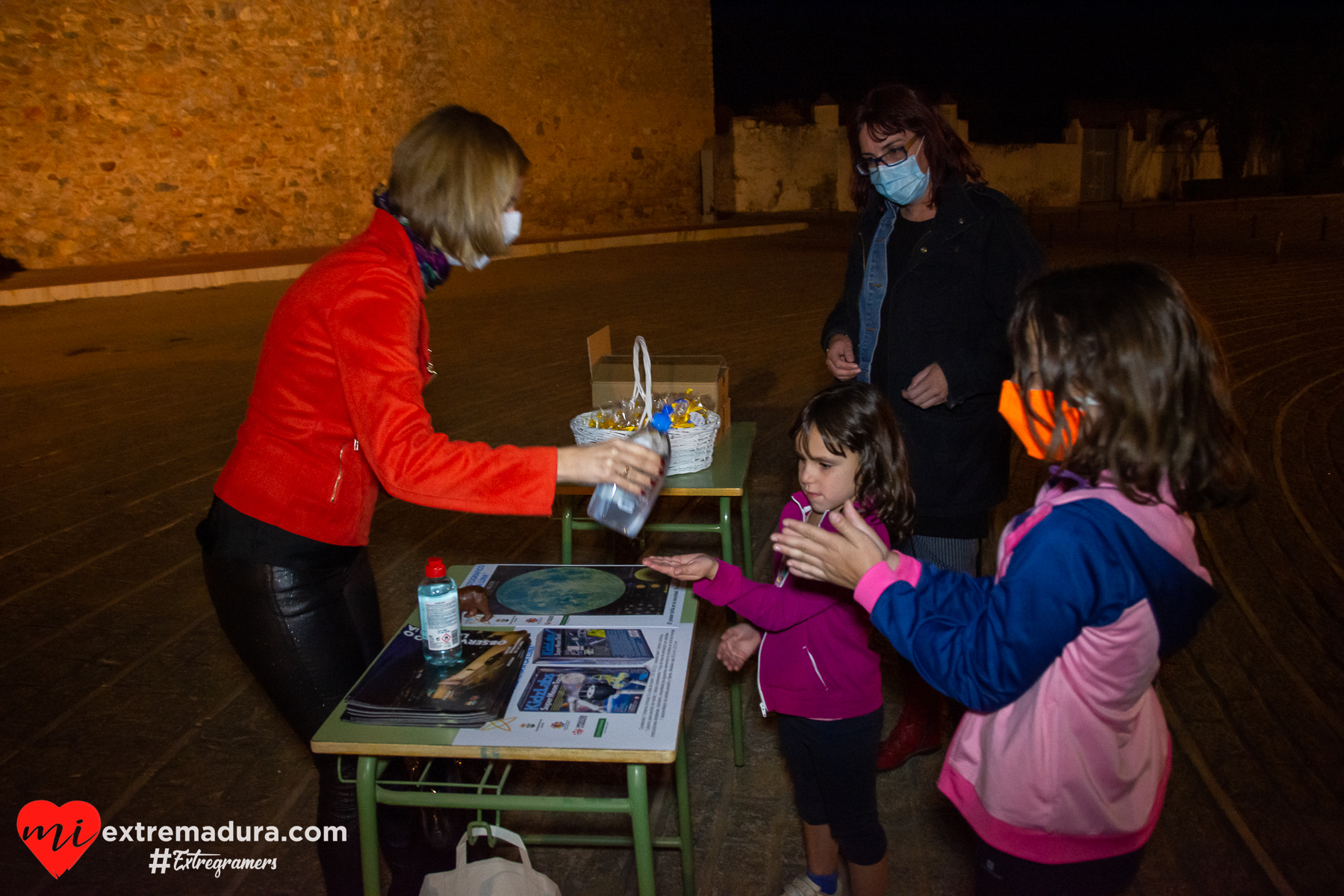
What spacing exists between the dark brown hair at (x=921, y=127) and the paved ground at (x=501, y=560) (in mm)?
659

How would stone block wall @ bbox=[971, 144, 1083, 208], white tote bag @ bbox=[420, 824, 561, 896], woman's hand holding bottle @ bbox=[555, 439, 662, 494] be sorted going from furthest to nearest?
1. stone block wall @ bbox=[971, 144, 1083, 208]
2. white tote bag @ bbox=[420, 824, 561, 896]
3. woman's hand holding bottle @ bbox=[555, 439, 662, 494]

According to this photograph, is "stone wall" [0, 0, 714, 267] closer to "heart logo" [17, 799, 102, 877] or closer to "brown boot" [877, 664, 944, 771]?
"heart logo" [17, 799, 102, 877]

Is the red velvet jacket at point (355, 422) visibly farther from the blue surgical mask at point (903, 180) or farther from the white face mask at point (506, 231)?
the blue surgical mask at point (903, 180)

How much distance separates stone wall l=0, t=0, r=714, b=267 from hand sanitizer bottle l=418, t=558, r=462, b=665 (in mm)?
11961

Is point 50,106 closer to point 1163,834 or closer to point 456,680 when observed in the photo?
point 456,680

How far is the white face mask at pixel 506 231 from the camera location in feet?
5.68

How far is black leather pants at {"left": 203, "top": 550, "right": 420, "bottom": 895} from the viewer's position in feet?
5.76

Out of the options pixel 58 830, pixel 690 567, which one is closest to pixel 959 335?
pixel 690 567

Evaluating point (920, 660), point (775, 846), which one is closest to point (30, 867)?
point (775, 846)

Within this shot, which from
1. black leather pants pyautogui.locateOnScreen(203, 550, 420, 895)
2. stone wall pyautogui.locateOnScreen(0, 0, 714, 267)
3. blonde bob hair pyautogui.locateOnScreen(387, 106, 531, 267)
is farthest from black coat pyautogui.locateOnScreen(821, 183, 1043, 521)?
stone wall pyautogui.locateOnScreen(0, 0, 714, 267)

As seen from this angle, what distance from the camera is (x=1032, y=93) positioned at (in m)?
44.0

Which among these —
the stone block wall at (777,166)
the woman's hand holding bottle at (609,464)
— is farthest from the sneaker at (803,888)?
the stone block wall at (777,166)

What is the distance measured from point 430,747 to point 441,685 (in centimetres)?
18

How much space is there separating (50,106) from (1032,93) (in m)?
42.8
